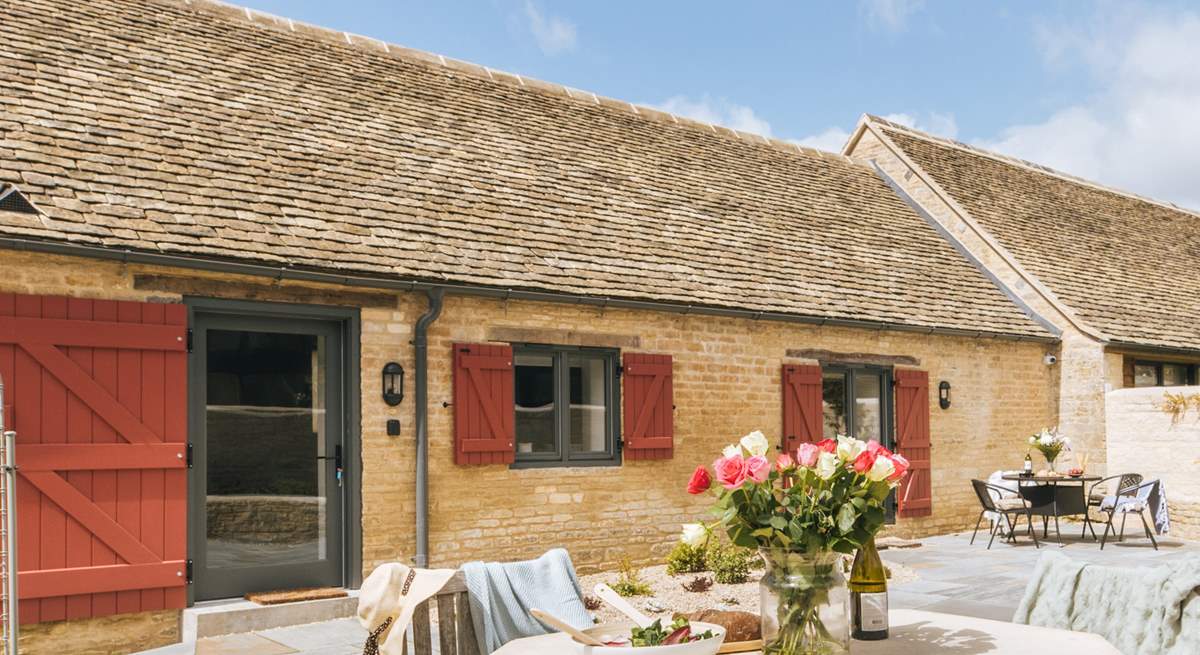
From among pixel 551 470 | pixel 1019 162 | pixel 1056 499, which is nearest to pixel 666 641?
pixel 551 470

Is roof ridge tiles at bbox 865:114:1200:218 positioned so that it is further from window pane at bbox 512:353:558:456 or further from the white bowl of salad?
the white bowl of salad

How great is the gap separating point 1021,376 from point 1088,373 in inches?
35.9

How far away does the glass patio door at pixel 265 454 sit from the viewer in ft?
27.1

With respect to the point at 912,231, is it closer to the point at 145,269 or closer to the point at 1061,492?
the point at 1061,492

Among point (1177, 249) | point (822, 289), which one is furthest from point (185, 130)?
point (1177, 249)

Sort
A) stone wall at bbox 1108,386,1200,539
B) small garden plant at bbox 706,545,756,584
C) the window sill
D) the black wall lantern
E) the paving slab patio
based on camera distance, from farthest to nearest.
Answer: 1. stone wall at bbox 1108,386,1200,539
2. the window sill
3. small garden plant at bbox 706,545,756,584
4. the black wall lantern
5. the paving slab patio

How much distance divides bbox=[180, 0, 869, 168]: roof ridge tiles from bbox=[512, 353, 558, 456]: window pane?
5404mm

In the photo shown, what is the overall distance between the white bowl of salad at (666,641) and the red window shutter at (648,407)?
724cm

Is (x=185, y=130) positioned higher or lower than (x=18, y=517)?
higher

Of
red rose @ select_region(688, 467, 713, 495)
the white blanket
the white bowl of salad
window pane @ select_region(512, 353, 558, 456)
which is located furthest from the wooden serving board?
window pane @ select_region(512, 353, 558, 456)

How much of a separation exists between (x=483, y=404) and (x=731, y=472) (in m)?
6.61

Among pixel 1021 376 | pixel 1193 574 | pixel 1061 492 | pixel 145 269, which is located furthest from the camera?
pixel 1021 376

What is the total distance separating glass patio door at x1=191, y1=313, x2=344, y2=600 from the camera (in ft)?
27.1

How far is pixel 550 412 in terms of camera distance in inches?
406
